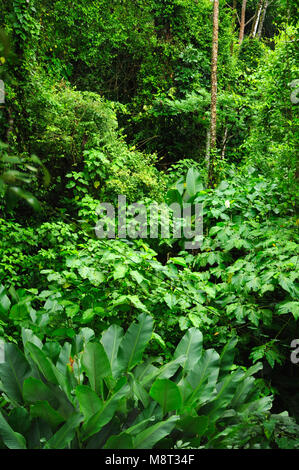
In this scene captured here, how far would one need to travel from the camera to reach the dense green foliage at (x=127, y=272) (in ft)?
8.23

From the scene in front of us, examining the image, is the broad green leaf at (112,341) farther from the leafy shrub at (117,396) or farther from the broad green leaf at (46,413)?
the broad green leaf at (46,413)

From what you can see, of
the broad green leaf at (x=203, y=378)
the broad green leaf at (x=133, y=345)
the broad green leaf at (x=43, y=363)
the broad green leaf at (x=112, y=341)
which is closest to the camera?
the broad green leaf at (x=43, y=363)

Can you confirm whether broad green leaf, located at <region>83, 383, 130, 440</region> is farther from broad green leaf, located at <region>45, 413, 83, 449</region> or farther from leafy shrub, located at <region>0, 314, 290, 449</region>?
broad green leaf, located at <region>45, 413, 83, 449</region>

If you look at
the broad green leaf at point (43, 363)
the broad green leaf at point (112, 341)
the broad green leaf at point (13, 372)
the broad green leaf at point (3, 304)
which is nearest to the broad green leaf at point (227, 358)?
the broad green leaf at point (112, 341)

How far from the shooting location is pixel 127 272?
3.39m

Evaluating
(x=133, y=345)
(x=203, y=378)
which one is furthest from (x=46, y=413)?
(x=203, y=378)

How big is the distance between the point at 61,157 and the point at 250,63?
32.5 feet

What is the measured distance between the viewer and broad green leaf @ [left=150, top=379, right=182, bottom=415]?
252 cm

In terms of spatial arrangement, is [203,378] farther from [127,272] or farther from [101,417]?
[127,272]

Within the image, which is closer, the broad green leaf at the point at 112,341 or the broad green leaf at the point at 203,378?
the broad green leaf at the point at 203,378

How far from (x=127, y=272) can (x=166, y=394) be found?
1.14 metres

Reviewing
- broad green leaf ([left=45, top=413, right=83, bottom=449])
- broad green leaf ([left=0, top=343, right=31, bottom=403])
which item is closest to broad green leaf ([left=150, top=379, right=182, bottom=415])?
broad green leaf ([left=45, top=413, right=83, bottom=449])

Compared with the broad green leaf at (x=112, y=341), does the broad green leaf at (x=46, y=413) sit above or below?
below
